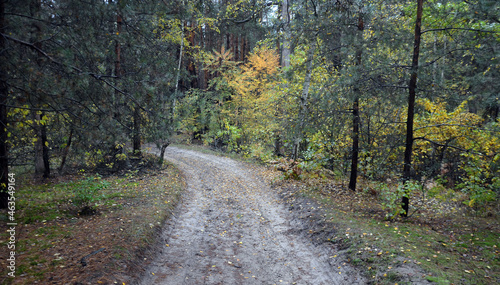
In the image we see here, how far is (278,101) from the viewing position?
1538 centimetres

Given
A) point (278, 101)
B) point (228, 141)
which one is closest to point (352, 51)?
point (278, 101)

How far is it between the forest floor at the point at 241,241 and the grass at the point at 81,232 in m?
0.02

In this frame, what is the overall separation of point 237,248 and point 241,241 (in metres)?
0.37

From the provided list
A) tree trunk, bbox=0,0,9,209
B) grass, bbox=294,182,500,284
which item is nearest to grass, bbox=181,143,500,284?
grass, bbox=294,182,500,284

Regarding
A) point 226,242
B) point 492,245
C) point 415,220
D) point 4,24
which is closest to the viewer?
point 4,24

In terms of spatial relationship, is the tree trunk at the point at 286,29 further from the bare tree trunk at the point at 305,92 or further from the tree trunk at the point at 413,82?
the tree trunk at the point at 413,82

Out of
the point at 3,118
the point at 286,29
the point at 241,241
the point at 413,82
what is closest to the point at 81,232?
the point at 3,118

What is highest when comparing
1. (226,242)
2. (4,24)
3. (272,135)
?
(4,24)

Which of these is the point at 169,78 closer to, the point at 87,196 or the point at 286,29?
the point at 87,196

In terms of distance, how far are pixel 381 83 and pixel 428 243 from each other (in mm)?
4120

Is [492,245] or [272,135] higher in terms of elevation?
[272,135]

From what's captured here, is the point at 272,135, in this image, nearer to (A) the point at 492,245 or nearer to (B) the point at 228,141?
(B) the point at 228,141

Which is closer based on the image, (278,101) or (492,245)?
(492,245)

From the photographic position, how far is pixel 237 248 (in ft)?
19.5
